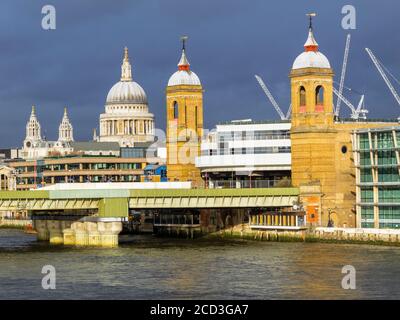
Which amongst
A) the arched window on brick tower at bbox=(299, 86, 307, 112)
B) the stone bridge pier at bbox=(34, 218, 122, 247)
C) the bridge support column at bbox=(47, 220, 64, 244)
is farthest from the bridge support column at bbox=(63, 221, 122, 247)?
the arched window on brick tower at bbox=(299, 86, 307, 112)

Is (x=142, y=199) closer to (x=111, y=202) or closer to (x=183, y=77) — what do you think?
(x=111, y=202)

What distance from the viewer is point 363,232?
13875cm

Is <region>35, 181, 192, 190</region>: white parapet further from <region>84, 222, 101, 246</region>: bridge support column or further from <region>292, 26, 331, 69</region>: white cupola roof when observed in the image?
<region>292, 26, 331, 69</region>: white cupola roof

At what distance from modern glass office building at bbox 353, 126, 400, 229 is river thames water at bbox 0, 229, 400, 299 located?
33.2 ft

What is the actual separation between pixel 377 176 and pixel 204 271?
43.7m

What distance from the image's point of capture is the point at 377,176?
147 m

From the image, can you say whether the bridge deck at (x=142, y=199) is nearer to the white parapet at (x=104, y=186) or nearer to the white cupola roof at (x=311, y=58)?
the white parapet at (x=104, y=186)

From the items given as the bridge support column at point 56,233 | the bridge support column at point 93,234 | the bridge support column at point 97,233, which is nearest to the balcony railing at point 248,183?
the bridge support column at point 56,233

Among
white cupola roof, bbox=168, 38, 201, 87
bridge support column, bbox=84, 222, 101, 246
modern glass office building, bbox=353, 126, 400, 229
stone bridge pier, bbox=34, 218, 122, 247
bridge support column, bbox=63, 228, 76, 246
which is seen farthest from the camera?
white cupola roof, bbox=168, 38, 201, 87

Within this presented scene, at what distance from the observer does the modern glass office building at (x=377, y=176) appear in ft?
471

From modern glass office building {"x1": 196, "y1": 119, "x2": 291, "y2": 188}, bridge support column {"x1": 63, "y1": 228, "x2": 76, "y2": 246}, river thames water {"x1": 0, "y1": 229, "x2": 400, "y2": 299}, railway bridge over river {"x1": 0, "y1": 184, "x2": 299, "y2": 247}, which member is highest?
modern glass office building {"x1": 196, "y1": 119, "x2": 291, "y2": 188}

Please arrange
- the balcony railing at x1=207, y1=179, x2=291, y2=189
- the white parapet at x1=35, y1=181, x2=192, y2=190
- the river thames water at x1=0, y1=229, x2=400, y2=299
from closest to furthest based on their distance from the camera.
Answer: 1. the river thames water at x1=0, y1=229, x2=400, y2=299
2. the white parapet at x1=35, y1=181, x2=192, y2=190
3. the balcony railing at x1=207, y1=179, x2=291, y2=189

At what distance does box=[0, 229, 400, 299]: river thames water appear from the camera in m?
93.8
